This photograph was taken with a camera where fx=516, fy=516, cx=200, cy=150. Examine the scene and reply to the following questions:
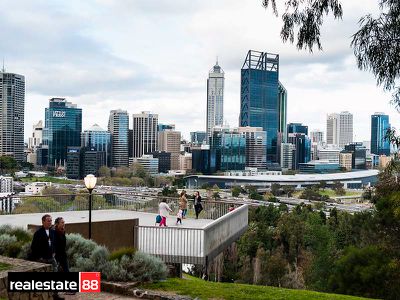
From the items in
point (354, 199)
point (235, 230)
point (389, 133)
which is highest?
point (389, 133)

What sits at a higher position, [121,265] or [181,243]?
[121,265]

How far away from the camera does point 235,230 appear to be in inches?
697

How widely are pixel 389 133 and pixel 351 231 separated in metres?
43.0

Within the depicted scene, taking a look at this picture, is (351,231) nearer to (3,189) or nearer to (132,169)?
(3,189)

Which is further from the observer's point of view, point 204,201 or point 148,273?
point 204,201

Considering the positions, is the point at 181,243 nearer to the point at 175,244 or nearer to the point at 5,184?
the point at 175,244

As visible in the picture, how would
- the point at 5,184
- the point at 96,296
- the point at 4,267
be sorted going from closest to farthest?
1. the point at 4,267
2. the point at 96,296
3. the point at 5,184

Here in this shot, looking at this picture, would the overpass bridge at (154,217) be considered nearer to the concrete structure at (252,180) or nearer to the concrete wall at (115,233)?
the concrete wall at (115,233)

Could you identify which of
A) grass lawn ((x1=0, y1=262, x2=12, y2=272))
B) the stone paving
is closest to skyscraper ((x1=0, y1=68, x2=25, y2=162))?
the stone paving

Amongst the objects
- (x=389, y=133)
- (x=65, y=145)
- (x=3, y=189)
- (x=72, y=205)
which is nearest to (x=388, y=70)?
(x=389, y=133)

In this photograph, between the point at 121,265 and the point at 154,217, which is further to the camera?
the point at 154,217

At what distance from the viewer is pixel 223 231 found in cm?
1598

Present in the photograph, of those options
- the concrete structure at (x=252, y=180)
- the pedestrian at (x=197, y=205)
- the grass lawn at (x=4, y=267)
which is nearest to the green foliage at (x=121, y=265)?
the grass lawn at (x=4, y=267)

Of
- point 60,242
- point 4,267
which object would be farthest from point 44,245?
point 4,267
